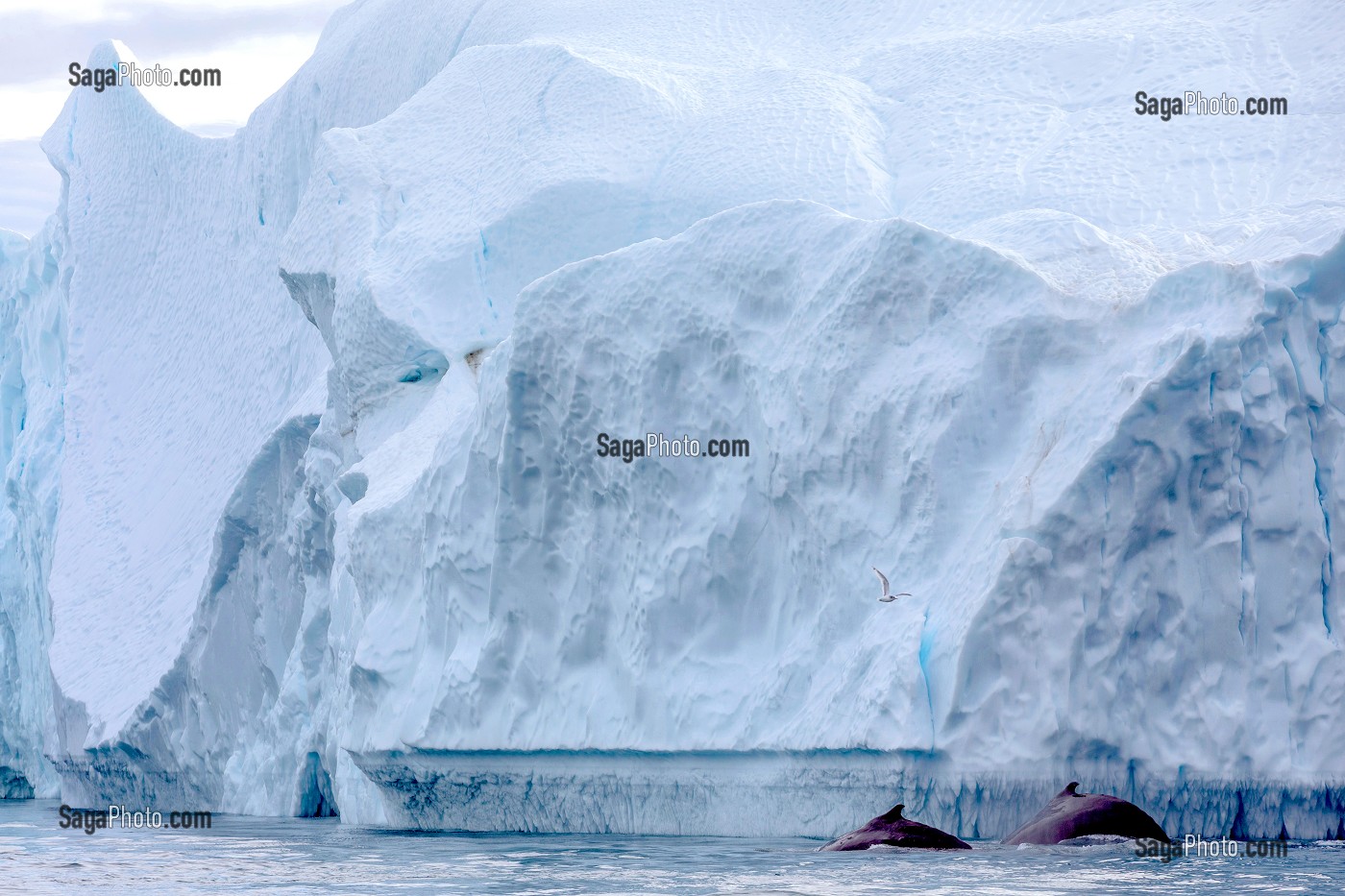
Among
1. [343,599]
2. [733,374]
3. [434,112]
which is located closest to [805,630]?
[733,374]

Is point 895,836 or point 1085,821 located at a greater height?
point 1085,821

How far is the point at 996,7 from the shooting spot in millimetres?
18438

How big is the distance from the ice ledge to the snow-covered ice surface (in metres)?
0.03

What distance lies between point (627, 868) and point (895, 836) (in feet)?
5.62

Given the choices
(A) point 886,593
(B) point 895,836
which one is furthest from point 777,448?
(B) point 895,836

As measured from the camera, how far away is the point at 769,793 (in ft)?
38.3

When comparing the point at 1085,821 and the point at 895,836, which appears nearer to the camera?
the point at 1085,821

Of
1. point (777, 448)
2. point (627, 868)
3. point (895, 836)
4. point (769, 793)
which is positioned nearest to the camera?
point (627, 868)

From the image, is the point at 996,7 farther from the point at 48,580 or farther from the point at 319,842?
the point at 48,580

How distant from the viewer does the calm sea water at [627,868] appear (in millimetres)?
7918

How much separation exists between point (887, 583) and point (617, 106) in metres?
7.12

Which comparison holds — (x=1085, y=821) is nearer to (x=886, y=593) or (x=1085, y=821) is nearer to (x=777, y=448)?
(x=886, y=593)

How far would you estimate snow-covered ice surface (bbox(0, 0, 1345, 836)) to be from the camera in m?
10.5

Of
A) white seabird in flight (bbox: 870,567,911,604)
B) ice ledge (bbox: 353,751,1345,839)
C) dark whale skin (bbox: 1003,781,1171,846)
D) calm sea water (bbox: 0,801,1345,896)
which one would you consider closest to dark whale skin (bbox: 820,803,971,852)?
calm sea water (bbox: 0,801,1345,896)
